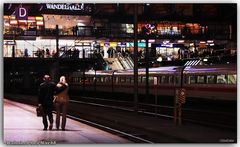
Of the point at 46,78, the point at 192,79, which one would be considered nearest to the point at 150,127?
the point at 46,78

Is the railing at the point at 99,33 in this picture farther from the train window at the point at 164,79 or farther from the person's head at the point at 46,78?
the train window at the point at 164,79

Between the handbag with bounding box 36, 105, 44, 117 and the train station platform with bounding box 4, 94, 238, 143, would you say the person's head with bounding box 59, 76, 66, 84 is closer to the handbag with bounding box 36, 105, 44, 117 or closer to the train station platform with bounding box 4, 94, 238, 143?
the handbag with bounding box 36, 105, 44, 117

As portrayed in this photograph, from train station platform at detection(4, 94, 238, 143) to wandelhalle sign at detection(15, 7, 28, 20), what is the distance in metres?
1.66

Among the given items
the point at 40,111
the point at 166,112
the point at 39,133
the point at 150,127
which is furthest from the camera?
the point at 166,112

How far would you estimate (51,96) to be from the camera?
1253 centimetres

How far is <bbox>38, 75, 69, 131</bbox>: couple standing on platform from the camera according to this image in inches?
491

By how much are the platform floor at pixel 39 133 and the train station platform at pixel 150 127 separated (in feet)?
0.33

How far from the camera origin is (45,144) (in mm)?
11273

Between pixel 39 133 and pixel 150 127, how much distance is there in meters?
3.08

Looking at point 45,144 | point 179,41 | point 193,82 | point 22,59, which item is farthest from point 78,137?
point 193,82

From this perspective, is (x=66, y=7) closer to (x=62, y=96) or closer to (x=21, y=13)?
(x=21, y=13)

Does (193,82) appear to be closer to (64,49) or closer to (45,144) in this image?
(64,49)

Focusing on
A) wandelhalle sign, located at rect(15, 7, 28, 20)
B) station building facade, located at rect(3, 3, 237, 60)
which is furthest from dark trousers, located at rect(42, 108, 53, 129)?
wandelhalle sign, located at rect(15, 7, 28, 20)

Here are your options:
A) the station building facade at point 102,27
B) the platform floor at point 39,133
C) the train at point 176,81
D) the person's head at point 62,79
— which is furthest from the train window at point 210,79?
the person's head at point 62,79
